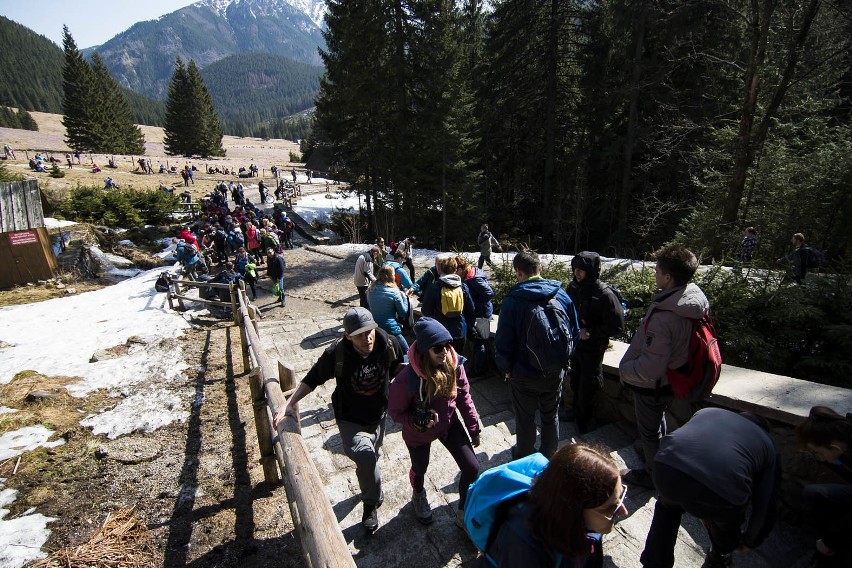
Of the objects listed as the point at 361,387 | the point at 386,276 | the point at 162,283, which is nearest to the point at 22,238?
the point at 162,283

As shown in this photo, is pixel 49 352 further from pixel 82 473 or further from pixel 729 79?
pixel 729 79

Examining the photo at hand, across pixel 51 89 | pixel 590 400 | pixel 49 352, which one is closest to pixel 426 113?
pixel 49 352

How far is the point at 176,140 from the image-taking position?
57594mm

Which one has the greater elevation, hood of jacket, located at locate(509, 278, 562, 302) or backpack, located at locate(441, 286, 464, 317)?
hood of jacket, located at locate(509, 278, 562, 302)

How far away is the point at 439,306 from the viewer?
4.68 meters

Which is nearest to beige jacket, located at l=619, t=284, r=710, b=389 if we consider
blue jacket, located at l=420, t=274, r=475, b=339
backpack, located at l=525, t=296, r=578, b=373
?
backpack, located at l=525, t=296, r=578, b=373

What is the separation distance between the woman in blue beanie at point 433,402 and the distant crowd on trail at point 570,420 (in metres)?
0.01

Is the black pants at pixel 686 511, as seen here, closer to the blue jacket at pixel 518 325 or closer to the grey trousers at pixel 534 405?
the grey trousers at pixel 534 405

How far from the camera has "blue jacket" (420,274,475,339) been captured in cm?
461

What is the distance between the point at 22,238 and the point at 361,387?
1781cm

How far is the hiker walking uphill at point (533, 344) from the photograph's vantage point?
3023 millimetres

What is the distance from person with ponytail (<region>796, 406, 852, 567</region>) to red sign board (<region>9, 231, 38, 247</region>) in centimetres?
2032

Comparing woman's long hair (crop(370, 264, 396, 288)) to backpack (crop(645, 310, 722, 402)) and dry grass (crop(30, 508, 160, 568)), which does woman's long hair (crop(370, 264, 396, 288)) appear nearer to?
backpack (crop(645, 310, 722, 402))

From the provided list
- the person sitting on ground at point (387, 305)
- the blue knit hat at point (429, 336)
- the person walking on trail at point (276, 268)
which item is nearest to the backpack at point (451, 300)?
the person sitting on ground at point (387, 305)
